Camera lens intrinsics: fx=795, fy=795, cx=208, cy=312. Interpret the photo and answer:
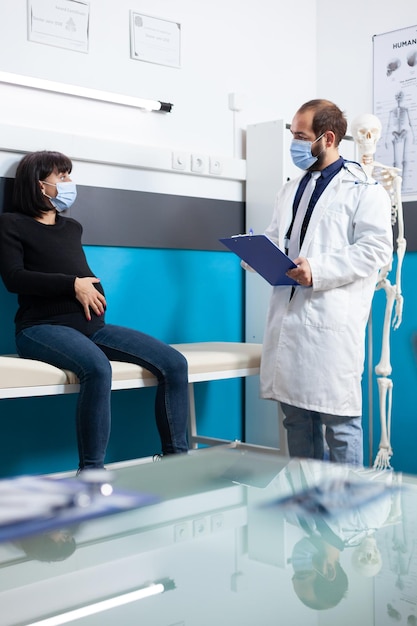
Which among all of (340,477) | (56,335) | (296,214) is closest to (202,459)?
(340,477)

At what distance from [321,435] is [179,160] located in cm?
135

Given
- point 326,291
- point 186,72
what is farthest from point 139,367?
point 186,72

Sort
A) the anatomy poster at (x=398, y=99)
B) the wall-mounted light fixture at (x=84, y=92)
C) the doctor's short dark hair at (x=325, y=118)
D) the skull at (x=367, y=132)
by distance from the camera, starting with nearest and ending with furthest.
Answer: the doctor's short dark hair at (x=325, y=118) < the wall-mounted light fixture at (x=84, y=92) < the skull at (x=367, y=132) < the anatomy poster at (x=398, y=99)

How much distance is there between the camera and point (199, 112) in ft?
11.8

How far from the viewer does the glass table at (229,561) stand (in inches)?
23.3

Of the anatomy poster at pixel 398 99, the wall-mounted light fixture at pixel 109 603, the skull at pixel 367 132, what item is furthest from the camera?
the anatomy poster at pixel 398 99

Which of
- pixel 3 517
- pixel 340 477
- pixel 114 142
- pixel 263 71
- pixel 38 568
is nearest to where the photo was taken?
pixel 38 568

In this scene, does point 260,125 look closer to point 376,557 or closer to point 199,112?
point 199,112

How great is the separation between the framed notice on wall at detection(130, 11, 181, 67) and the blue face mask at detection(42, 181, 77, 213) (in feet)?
2.71

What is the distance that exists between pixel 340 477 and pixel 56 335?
181 centimetres

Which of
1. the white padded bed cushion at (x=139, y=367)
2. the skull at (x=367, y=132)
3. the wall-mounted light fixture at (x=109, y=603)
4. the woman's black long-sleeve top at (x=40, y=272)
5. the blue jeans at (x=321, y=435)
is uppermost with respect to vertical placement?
the skull at (x=367, y=132)

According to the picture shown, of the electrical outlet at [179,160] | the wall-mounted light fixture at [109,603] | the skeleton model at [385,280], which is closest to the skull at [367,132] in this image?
the skeleton model at [385,280]

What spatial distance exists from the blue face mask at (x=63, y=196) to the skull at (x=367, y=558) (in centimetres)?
228

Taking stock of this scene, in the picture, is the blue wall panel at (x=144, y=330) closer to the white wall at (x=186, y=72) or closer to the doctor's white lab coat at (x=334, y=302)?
the white wall at (x=186, y=72)
